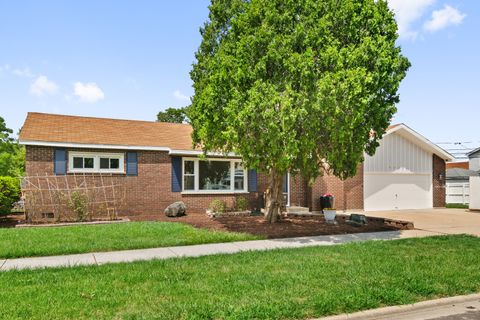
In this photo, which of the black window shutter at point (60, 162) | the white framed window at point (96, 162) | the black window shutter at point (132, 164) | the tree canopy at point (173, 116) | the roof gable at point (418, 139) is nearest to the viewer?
the black window shutter at point (60, 162)

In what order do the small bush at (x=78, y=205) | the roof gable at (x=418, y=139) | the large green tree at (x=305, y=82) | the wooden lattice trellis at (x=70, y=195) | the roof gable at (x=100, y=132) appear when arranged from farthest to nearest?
the roof gable at (x=418, y=139) → the roof gable at (x=100, y=132) → the small bush at (x=78, y=205) → the wooden lattice trellis at (x=70, y=195) → the large green tree at (x=305, y=82)

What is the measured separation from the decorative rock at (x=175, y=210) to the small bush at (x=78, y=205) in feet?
10.4

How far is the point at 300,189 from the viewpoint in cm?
1872

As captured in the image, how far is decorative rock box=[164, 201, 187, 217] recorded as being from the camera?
49.4 ft

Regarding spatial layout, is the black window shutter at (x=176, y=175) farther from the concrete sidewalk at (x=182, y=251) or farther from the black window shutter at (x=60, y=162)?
the concrete sidewalk at (x=182, y=251)

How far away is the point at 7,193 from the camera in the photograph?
13.9 metres

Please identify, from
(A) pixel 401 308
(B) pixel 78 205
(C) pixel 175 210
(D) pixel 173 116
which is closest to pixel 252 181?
(C) pixel 175 210

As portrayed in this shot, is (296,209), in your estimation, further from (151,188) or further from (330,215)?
(151,188)

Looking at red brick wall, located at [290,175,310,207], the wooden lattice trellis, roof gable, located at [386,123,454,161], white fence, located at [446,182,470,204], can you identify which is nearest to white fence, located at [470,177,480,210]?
roof gable, located at [386,123,454,161]

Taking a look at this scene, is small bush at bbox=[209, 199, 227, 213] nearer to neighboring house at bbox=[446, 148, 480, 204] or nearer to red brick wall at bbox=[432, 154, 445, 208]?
red brick wall at bbox=[432, 154, 445, 208]

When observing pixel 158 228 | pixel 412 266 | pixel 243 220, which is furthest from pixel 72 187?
pixel 412 266

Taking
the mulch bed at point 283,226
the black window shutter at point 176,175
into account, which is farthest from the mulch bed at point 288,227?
the black window shutter at point 176,175

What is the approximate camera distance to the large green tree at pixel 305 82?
371 inches

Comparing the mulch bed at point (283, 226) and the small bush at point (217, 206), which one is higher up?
the small bush at point (217, 206)
